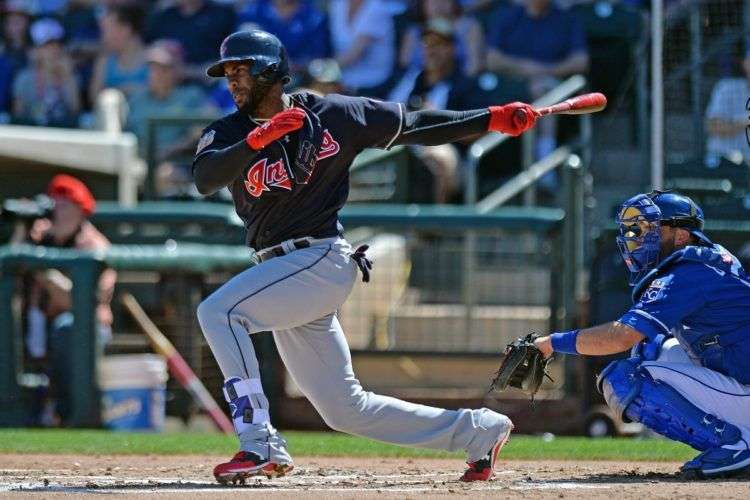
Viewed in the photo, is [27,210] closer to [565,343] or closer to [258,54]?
[258,54]

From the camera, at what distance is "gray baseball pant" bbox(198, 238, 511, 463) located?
464 centimetres

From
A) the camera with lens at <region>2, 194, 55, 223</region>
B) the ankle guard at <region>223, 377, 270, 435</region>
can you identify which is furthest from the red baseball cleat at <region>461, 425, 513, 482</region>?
the camera with lens at <region>2, 194, 55, 223</region>

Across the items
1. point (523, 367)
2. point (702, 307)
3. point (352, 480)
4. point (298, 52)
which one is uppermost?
point (298, 52)

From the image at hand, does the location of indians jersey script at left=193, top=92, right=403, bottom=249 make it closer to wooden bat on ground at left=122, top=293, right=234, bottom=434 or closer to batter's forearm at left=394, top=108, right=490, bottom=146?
batter's forearm at left=394, top=108, right=490, bottom=146

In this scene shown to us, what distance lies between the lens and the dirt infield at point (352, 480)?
4449 mm

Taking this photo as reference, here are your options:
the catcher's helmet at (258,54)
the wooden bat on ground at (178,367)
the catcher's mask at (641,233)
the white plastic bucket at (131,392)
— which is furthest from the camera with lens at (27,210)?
the catcher's mask at (641,233)

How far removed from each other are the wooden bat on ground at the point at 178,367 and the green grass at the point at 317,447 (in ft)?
4.20

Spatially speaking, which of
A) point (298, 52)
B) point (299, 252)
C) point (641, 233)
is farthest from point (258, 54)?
point (298, 52)

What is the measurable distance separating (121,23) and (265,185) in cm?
853

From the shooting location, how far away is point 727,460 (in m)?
4.79

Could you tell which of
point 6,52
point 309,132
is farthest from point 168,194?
point 309,132

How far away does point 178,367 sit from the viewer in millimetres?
9086

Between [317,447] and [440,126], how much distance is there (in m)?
2.43

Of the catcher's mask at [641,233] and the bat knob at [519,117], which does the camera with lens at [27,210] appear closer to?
the bat knob at [519,117]
